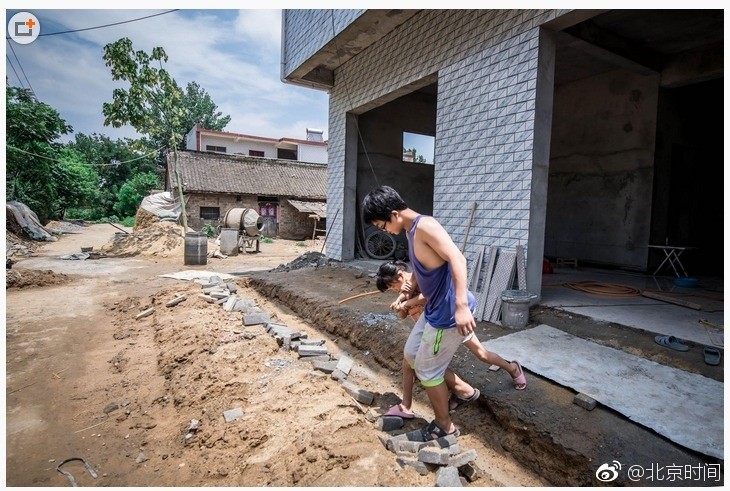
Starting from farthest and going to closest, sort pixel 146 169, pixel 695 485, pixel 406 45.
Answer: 1. pixel 146 169
2. pixel 406 45
3. pixel 695 485

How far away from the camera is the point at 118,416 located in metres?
3.37

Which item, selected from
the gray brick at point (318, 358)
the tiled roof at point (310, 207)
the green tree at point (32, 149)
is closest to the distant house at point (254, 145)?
the tiled roof at point (310, 207)

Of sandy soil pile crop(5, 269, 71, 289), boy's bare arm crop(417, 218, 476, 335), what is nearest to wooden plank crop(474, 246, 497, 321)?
boy's bare arm crop(417, 218, 476, 335)

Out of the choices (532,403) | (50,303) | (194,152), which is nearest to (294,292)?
(50,303)

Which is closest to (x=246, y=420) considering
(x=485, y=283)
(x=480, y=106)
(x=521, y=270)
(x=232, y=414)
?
(x=232, y=414)

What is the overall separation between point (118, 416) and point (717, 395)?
15.9ft

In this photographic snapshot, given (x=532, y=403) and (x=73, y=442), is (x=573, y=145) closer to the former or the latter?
(x=532, y=403)

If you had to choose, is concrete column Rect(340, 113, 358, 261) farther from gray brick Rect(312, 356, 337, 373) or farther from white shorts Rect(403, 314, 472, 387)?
white shorts Rect(403, 314, 472, 387)

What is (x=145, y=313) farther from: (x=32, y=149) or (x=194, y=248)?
(x=32, y=149)

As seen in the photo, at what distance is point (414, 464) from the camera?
2.40m

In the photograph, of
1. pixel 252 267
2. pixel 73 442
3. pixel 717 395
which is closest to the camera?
pixel 717 395

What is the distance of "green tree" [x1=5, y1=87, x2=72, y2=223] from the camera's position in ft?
54.7

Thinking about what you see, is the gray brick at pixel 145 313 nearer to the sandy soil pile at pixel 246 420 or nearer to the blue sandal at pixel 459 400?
the sandy soil pile at pixel 246 420

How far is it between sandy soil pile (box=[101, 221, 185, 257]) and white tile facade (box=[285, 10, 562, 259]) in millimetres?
10955
